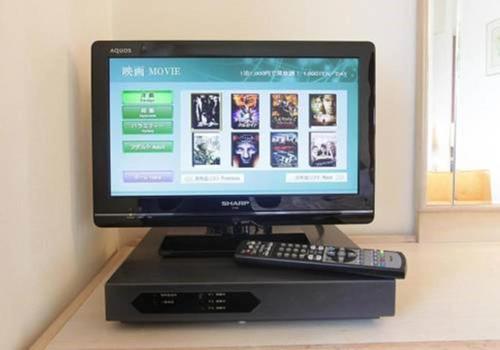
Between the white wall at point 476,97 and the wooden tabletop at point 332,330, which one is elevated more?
the white wall at point 476,97

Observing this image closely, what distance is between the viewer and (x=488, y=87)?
1020mm

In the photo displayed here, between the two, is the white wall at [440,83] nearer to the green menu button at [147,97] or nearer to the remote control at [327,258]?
the remote control at [327,258]

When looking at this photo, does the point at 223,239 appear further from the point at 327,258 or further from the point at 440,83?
the point at 440,83

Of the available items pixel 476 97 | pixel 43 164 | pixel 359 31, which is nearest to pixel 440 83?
pixel 476 97

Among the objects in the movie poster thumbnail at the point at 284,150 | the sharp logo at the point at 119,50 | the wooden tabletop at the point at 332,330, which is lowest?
the wooden tabletop at the point at 332,330

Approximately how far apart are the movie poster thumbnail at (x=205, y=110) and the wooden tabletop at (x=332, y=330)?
323 mm

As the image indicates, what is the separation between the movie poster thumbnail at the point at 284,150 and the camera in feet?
2.61

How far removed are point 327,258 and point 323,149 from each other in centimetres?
22

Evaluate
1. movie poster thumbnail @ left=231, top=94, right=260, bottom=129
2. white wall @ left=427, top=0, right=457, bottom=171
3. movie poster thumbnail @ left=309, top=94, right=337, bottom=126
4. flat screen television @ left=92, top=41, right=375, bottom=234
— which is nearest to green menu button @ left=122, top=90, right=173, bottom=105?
flat screen television @ left=92, top=41, right=375, bottom=234

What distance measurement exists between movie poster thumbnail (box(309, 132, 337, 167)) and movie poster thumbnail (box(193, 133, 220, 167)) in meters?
0.16

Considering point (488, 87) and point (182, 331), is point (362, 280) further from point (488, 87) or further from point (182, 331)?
point (488, 87)

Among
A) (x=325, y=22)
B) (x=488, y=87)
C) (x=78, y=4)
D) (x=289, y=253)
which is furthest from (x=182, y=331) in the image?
(x=488, y=87)

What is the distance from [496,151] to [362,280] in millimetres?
603

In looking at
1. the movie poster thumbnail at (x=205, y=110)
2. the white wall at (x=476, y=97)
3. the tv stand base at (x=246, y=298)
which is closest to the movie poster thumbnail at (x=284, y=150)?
the movie poster thumbnail at (x=205, y=110)
